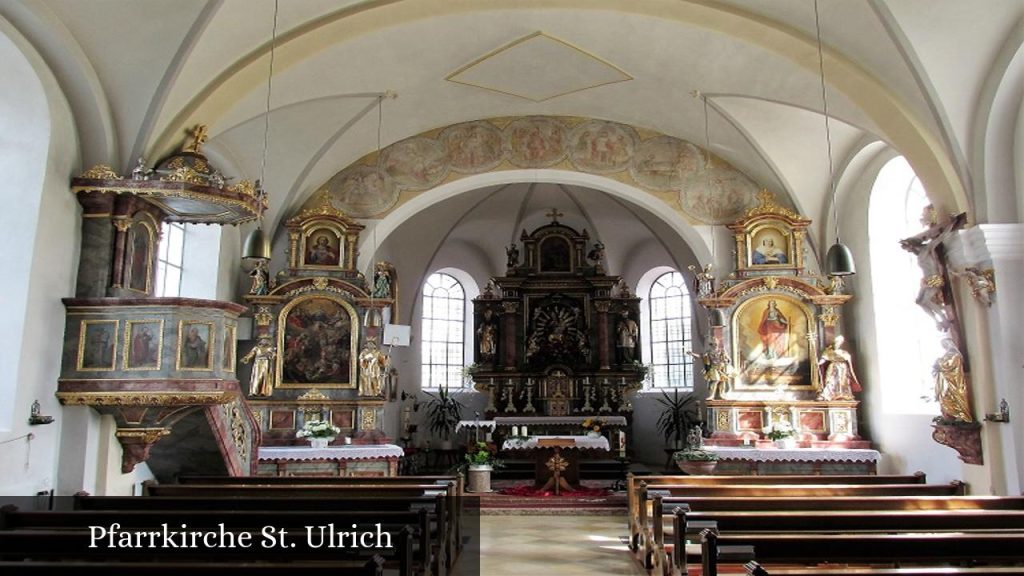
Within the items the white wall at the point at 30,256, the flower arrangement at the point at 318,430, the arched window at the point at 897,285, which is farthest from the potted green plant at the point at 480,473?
the white wall at the point at 30,256

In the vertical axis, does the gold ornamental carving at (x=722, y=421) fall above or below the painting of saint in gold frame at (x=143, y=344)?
below

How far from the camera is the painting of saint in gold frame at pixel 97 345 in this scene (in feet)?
26.4

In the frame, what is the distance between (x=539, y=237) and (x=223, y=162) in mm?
9037

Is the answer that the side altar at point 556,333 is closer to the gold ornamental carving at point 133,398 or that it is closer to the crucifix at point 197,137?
the crucifix at point 197,137

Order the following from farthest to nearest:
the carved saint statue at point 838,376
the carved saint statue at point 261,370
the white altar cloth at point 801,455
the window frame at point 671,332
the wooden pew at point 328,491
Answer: the window frame at point 671,332
the carved saint statue at point 261,370
the carved saint statue at point 838,376
the white altar cloth at point 801,455
the wooden pew at point 328,491

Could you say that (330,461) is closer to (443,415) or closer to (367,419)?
(367,419)

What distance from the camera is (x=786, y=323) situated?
13.3 m

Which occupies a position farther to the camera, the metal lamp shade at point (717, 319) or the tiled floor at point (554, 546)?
the metal lamp shade at point (717, 319)

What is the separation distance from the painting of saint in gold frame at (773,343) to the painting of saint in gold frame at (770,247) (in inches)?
24.7

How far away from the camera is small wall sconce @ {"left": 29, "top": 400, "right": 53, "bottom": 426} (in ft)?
24.8

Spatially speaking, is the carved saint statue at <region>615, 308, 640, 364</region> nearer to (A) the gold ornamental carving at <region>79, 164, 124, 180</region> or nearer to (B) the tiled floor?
(B) the tiled floor

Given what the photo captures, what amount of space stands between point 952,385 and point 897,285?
397 centimetres

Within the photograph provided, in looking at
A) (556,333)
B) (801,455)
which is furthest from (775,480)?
(556,333)

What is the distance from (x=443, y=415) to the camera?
19.0m
